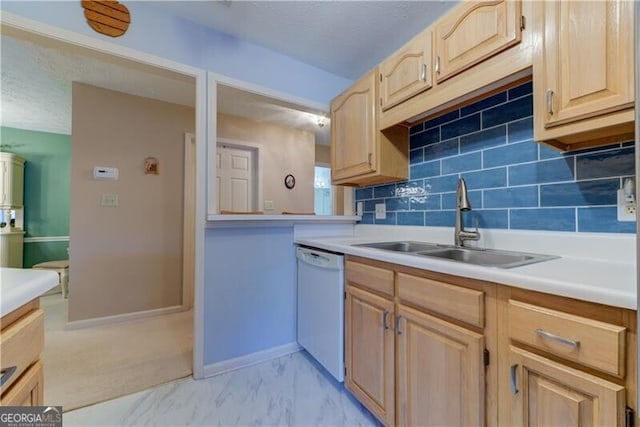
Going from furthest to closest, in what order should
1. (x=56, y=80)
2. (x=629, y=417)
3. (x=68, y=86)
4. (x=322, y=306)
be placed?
(x=68, y=86), (x=56, y=80), (x=322, y=306), (x=629, y=417)

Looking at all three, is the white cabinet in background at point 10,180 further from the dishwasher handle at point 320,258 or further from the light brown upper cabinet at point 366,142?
the light brown upper cabinet at point 366,142

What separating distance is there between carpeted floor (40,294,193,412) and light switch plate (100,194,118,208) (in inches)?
47.0

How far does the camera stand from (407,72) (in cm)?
152

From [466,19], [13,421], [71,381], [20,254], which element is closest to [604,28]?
[466,19]

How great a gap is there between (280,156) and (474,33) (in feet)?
9.67

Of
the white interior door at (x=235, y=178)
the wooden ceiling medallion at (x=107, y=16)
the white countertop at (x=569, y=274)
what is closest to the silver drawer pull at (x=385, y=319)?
the white countertop at (x=569, y=274)

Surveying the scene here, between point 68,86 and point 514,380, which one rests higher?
point 68,86

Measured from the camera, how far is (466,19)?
1.22 m

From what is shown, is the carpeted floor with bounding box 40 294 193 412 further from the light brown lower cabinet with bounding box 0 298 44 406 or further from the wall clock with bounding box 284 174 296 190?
the wall clock with bounding box 284 174 296 190

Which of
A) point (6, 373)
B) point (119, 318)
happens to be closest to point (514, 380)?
point (6, 373)

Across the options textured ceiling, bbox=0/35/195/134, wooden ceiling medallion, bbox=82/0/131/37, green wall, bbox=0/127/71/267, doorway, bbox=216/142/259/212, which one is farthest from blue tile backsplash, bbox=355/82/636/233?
green wall, bbox=0/127/71/267

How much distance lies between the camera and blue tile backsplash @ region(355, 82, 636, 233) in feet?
3.53

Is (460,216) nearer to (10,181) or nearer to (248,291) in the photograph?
(248,291)

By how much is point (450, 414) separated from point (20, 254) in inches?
212
